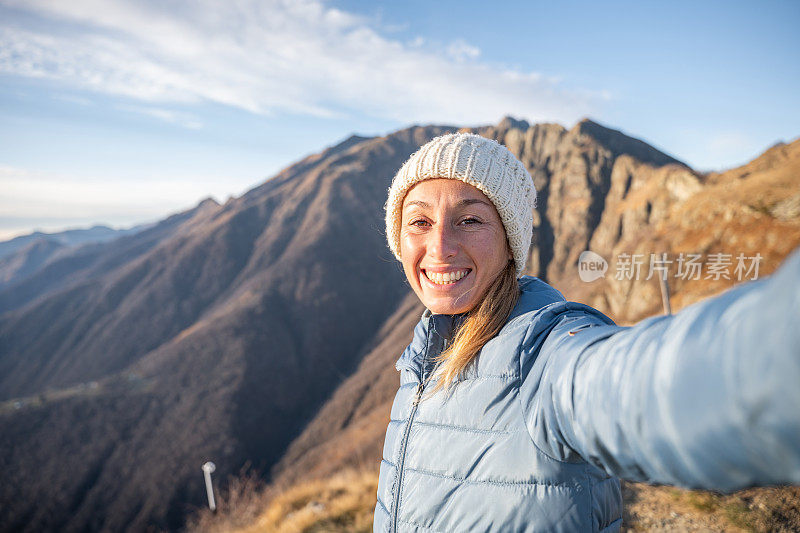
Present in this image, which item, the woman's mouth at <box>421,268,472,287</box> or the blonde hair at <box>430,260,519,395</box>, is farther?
the woman's mouth at <box>421,268,472,287</box>

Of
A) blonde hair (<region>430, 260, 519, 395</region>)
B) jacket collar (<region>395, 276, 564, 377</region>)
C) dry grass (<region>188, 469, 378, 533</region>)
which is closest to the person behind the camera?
blonde hair (<region>430, 260, 519, 395</region>)

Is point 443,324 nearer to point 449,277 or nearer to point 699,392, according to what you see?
point 449,277

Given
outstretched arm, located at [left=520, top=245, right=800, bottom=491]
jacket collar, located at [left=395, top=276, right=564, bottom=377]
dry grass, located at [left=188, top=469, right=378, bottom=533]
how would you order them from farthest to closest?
dry grass, located at [left=188, top=469, right=378, bottom=533]
jacket collar, located at [left=395, top=276, right=564, bottom=377]
outstretched arm, located at [left=520, top=245, right=800, bottom=491]

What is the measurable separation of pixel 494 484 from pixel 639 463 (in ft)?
1.70

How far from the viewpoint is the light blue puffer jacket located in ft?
1.58

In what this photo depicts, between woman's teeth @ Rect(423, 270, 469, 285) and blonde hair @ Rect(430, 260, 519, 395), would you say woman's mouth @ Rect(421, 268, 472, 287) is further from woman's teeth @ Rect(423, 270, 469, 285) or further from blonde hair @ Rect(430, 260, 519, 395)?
blonde hair @ Rect(430, 260, 519, 395)

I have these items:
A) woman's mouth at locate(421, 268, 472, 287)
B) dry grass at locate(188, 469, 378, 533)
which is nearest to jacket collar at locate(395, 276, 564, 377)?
woman's mouth at locate(421, 268, 472, 287)

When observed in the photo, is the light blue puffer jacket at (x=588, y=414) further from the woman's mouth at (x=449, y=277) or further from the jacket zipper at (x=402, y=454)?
the woman's mouth at (x=449, y=277)

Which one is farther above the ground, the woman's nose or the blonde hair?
the woman's nose

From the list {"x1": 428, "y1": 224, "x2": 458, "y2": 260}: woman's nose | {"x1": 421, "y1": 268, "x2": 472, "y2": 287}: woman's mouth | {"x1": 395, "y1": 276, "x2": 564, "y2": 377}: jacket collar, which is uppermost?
{"x1": 428, "y1": 224, "x2": 458, "y2": 260}: woman's nose

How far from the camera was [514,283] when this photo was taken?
5.09ft

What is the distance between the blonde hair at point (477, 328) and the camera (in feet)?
4.40

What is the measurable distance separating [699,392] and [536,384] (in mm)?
499

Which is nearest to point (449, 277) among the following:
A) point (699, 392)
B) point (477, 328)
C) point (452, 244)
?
point (452, 244)
